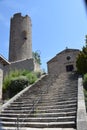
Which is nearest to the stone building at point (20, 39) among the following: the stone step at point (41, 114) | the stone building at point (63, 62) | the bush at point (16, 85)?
the stone building at point (63, 62)

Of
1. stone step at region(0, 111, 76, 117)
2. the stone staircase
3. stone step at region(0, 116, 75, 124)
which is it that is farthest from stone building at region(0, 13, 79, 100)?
stone step at region(0, 116, 75, 124)

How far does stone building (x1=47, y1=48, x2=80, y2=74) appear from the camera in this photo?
33750mm

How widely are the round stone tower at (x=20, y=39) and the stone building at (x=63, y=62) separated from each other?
494 centimetres

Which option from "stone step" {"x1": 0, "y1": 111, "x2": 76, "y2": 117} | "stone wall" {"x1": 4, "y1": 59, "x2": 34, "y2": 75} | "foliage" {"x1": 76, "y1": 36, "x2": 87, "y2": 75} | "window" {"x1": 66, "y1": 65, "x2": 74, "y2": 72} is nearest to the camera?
"stone step" {"x1": 0, "y1": 111, "x2": 76, "y2": 117}

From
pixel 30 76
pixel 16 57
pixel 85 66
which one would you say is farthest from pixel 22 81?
pixel 16 57

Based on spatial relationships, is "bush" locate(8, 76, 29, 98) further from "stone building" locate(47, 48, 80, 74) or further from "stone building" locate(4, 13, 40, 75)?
"stone building" locate(4, 13, 40, 75)

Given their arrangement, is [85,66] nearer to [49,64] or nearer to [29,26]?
[49,64]

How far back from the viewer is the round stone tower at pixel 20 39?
Answer: 37.1m

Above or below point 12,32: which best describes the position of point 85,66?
below

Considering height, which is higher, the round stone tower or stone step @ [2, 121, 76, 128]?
the round stone tower

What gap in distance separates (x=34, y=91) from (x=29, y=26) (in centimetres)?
2469

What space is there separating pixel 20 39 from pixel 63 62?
8.81 metres

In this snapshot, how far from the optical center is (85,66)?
75.3ft

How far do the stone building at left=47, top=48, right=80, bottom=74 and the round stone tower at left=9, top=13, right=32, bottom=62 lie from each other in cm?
494
